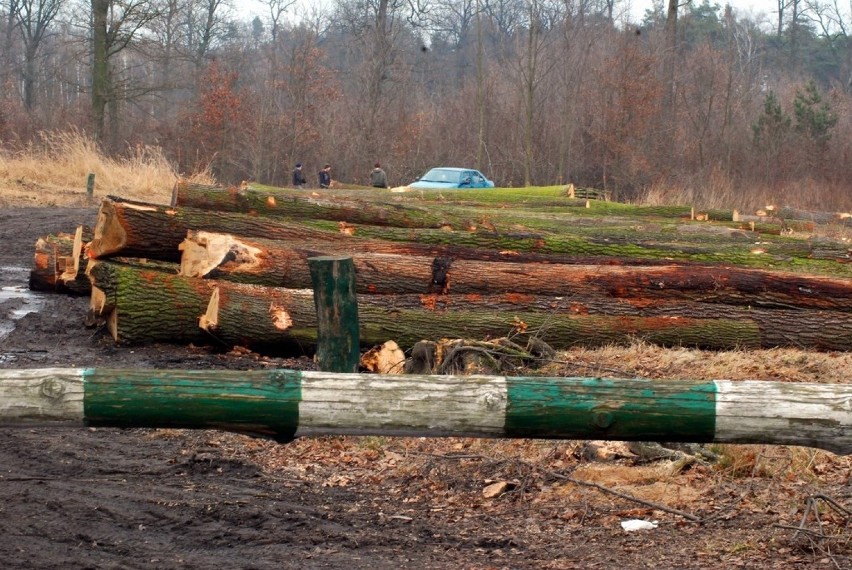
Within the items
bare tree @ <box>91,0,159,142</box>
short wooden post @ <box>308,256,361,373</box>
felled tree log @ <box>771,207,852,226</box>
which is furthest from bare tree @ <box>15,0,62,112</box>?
short wooden post @ <box>308,256,361,373</box>

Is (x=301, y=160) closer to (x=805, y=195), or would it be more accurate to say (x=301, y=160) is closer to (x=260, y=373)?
(x=805, y=195)

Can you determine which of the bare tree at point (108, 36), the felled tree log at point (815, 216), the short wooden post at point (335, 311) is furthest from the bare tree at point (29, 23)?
the short wooden post at point (335, 311)

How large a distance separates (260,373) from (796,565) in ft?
7.96

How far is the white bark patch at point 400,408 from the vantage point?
4.04m

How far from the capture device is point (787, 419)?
13.2 ft

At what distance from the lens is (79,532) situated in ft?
16.2

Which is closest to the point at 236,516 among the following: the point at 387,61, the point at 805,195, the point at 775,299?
the point at 775,299

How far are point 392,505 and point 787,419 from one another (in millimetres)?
2454

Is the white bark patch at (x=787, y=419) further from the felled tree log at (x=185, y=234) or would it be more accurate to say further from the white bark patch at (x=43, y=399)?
the felled tree log at (x=185, y=234)

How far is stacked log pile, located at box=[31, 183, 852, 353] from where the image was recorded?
9.96 meters

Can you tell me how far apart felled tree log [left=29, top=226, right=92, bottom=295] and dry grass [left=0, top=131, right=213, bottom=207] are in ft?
37.2

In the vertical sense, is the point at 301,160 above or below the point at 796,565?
above

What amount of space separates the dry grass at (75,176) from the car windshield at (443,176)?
21.3 feet

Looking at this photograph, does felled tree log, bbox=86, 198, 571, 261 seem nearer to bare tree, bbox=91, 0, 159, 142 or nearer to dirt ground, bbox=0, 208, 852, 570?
dirt ground, bbox=0, 208, 852, 570
